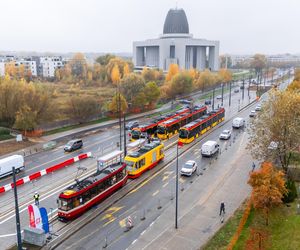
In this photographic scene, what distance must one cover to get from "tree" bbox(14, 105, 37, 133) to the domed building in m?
118

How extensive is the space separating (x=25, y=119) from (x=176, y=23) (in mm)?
144028

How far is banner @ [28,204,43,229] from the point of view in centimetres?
2338

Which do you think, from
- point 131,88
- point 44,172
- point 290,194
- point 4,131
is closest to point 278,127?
point 290,194

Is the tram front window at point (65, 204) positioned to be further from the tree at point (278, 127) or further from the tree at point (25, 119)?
the tree at point (25, 119)

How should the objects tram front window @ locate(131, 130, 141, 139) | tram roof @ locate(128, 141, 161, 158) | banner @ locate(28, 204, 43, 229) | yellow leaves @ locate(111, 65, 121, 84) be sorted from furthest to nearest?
1. yellow leaves @ locate(111, 65, 121, 84)
2. tram front window @ locate(131, 130, 141, 139)
3. tram roof @ locate(128, 141, 161, 158)
4. banner @ locate(28, 204, 43, 229)

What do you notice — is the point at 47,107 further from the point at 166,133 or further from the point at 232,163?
the point at 232,163

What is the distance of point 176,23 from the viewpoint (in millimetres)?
180750

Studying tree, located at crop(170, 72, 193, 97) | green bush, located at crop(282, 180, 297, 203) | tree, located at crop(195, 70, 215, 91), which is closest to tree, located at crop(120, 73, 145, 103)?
tree, located at crop(170, 72, 193, 97)

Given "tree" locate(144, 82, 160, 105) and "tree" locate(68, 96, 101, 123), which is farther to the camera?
"tree" locate(144, 82, 160, 105)

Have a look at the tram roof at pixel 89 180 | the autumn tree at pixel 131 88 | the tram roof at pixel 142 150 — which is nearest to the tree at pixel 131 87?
the autumn tree at pixel 131 88

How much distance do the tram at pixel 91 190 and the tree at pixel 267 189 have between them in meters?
12.8

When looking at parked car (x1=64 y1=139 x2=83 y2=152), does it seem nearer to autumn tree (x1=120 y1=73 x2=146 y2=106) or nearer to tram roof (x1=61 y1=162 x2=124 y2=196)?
tram roof (x1=61 y1=162 x2=124 y2=196)

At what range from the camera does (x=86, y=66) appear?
463 ft

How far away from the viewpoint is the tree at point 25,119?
172ft
